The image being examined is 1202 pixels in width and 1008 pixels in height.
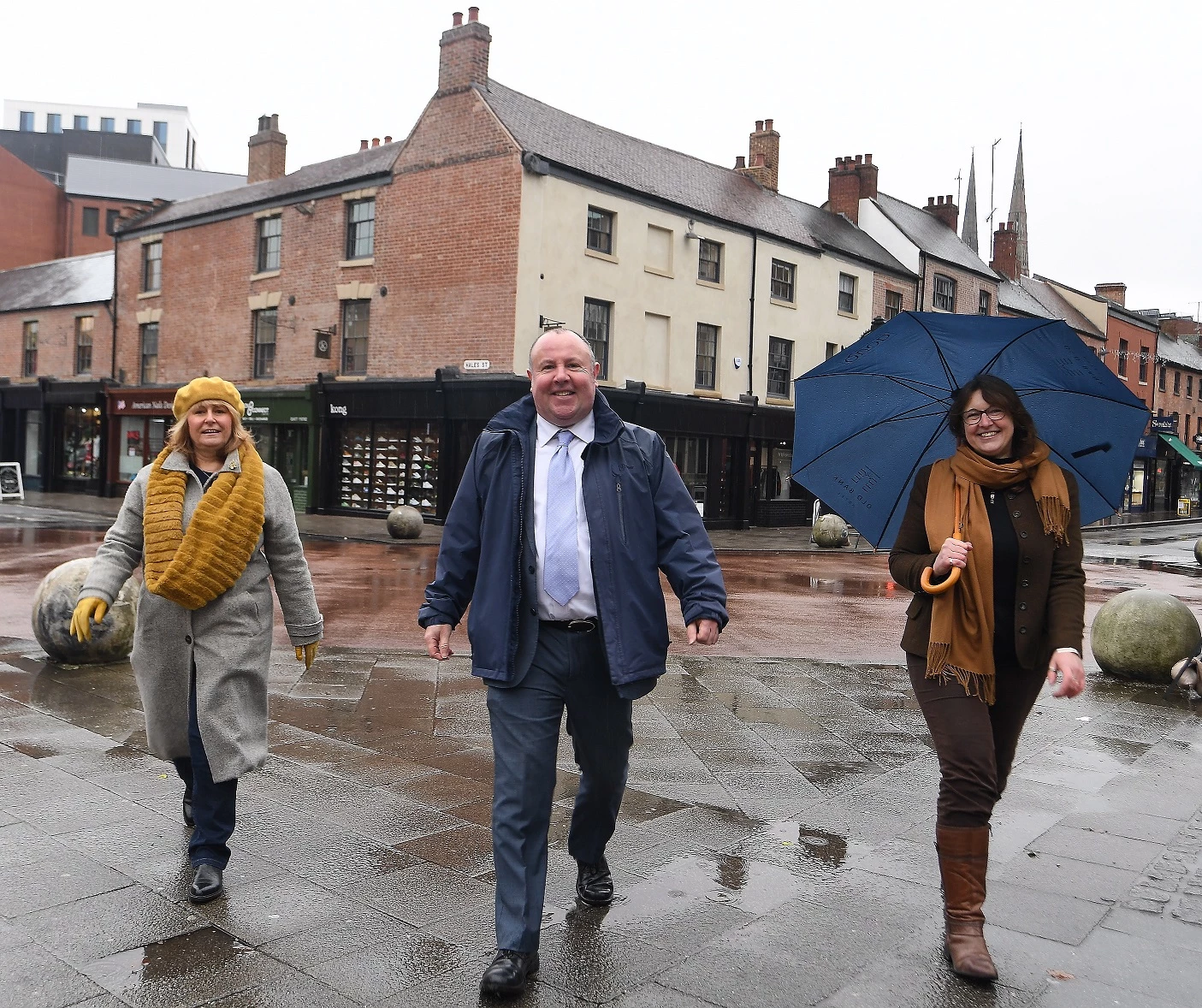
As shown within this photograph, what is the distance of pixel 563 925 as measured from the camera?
3.73 m

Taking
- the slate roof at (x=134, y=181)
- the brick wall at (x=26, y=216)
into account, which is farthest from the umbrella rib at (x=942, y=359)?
the brick wall at (x=26, y=216)

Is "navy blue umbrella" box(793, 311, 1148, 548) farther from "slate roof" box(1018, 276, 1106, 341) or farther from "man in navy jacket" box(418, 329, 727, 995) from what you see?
"slate roof" box(1018, 276, 1106, 341)

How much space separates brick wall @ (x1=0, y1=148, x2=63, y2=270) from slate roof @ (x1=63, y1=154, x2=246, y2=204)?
1481 mm

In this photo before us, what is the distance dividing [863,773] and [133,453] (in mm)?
30939

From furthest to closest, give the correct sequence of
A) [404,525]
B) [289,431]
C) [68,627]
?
[289,431] < [404,525] < [68,627]

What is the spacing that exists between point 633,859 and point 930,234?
3633cm

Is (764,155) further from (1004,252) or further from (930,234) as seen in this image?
(1004,252)

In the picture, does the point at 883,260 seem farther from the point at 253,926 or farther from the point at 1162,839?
the point at 253,926

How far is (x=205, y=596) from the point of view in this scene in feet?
13.0

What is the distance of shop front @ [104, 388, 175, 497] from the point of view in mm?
30969

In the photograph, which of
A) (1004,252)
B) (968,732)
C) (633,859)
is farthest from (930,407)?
(1004,252)

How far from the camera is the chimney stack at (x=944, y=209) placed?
40344 millimetres

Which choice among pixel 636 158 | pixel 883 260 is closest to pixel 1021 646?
pixel 636 158

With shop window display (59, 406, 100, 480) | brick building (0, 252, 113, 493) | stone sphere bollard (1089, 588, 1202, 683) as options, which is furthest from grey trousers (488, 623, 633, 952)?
shop window display (59, 406, 100, 480)
